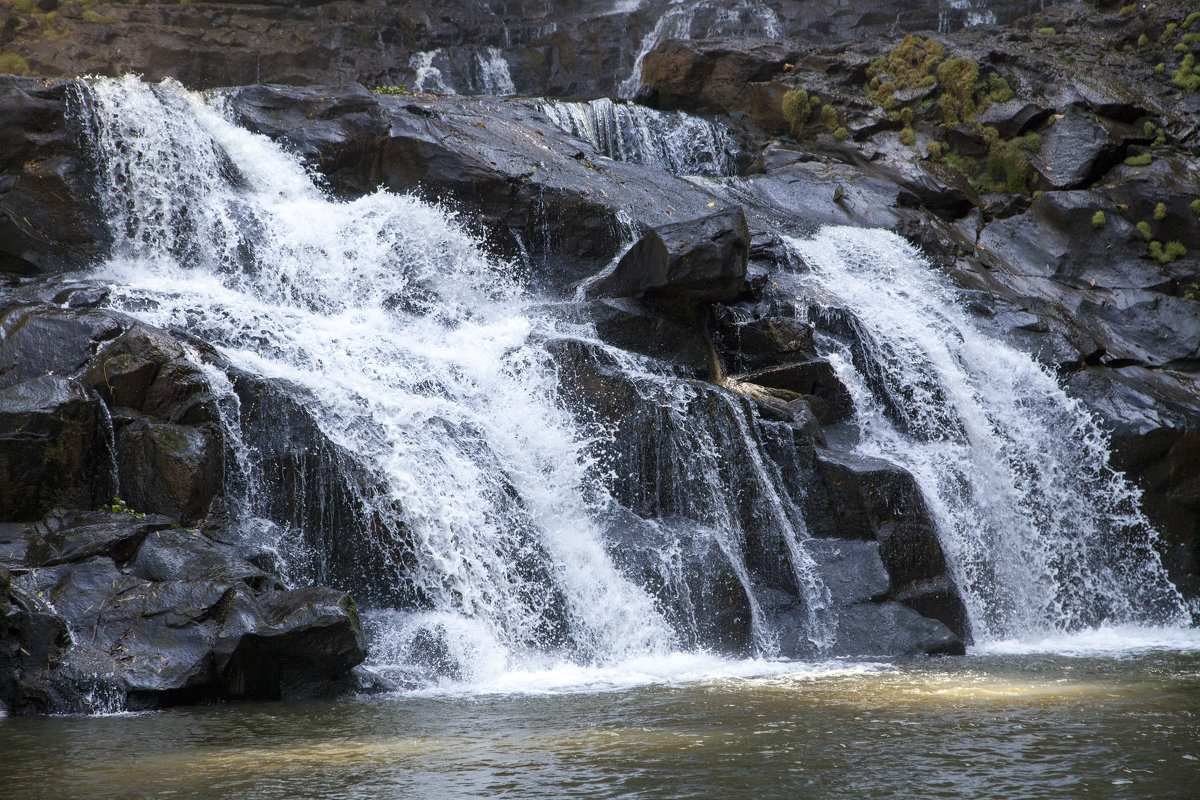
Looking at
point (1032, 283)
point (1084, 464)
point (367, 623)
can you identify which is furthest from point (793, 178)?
point (367, 623)

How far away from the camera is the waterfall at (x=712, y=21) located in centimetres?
2703

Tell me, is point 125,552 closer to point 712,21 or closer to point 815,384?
point 815,384

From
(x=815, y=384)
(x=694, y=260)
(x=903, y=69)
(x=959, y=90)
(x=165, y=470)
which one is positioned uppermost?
(x=903, y=69)

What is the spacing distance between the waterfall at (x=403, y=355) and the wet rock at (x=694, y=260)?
153cm

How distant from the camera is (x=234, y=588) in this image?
26.7 feet

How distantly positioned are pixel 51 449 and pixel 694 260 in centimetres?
763

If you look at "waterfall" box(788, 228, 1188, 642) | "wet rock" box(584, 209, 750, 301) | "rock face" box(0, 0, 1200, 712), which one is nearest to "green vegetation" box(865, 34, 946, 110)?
"rock face" box(0, 0, 1200, 712)

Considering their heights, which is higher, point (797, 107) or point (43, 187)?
point (797, 107)

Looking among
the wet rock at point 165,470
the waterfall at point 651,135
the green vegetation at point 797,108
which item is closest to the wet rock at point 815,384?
the wet rock at point 165,470

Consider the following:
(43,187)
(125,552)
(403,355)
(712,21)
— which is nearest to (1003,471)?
(403,355)

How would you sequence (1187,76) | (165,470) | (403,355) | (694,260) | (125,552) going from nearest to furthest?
(125,552), (165,470), (403,355), (694,260), (1187,76)

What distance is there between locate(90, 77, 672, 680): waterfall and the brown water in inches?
69.4

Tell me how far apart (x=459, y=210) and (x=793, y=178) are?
7099mm

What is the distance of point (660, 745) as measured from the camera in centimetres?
611
